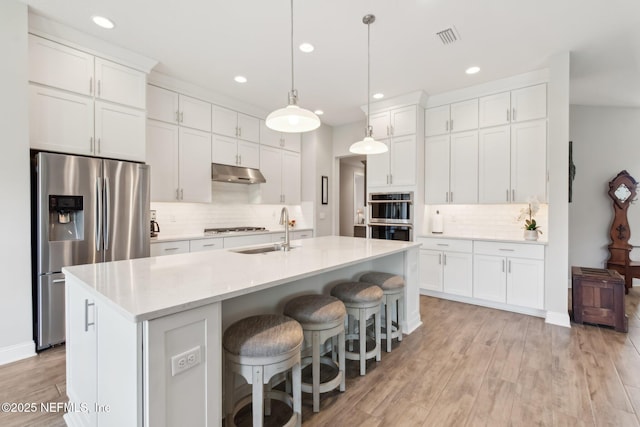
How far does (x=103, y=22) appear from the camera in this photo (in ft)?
8.77

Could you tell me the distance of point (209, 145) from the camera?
4.28 meters

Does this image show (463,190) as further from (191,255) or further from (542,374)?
(191,255)

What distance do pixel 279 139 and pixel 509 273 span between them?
161 inches

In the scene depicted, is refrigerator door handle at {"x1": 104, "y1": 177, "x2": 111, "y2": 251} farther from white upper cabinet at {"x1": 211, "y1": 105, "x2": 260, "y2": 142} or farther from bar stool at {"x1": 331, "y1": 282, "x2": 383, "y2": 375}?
bar stool at {"x1": 331, "y1": 282, "x2": 383, "y2": 375}

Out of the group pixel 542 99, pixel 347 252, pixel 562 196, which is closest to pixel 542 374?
pixel 347 252

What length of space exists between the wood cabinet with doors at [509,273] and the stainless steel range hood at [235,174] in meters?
3.39

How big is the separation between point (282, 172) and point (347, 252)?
Result: 3271 millimetres

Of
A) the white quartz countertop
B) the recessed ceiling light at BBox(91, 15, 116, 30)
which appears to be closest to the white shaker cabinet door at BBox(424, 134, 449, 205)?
the white quartz countertop

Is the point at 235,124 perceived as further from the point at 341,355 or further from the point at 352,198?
the point at 352,198

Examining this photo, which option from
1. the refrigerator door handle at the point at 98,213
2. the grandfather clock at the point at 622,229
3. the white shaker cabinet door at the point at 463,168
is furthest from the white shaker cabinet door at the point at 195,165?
the grandfather clock at the point at 622,229

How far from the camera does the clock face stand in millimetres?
4391

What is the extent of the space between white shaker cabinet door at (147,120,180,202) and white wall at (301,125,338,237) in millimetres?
2414

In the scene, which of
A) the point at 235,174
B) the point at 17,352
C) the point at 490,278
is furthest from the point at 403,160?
the point at 17,352

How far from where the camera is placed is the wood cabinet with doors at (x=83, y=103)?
8.67ft
